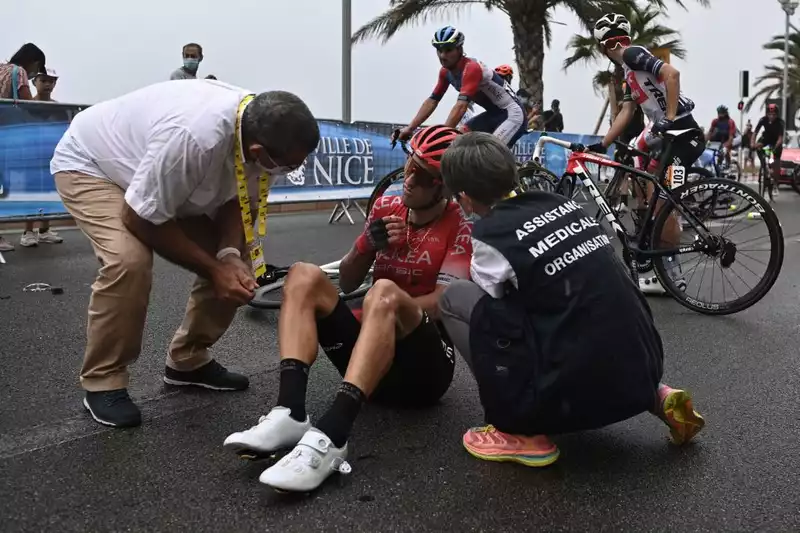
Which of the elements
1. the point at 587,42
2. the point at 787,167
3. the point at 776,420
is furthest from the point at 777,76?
the point at 776,420

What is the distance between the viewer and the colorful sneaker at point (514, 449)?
2.52m

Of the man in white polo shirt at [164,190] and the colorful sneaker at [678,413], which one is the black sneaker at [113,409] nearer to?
the man in white polo shirt at [164,190]

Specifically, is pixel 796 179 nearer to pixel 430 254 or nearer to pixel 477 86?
pixel 477 86

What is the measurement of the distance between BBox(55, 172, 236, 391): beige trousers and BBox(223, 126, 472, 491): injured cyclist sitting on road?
61 cm

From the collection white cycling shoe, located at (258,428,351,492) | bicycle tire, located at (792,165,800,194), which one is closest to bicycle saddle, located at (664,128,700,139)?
white cycling shoe, located at (258,428,351,492)

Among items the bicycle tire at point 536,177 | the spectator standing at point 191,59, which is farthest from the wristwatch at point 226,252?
the spectator standing at point 191,59

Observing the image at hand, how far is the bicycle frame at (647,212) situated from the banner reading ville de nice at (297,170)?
2.12 m

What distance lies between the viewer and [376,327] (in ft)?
8.24

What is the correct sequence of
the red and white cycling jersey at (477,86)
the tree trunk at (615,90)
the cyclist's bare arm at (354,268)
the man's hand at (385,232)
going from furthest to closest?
the tree trunk at (615,90)
the red and white cycling jersey at (477,86)
the cyclist's bare arm at (354,268)
the man's hand at (385,232)

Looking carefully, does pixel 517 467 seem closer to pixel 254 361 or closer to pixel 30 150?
pixel 254 361

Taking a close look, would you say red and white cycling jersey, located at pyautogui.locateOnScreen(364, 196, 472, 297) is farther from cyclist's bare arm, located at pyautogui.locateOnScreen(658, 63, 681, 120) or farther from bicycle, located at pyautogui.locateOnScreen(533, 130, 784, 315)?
cyclist's bare arm, located at pyautogui.locateOnScreen(658, 63, 681, 120)

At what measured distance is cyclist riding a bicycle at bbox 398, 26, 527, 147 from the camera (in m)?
6.39

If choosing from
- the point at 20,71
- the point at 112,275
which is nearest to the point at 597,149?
the point at 112,275

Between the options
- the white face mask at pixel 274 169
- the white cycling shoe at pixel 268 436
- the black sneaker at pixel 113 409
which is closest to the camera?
the white cycling shoe at pixel 268 436
